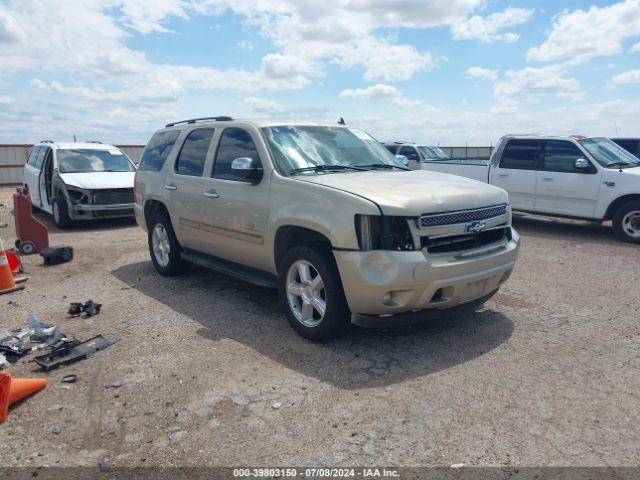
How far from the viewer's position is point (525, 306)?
218 inches

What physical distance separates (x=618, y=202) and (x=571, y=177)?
2.97 feet

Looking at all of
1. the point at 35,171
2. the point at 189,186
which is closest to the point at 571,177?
the point at 189,186

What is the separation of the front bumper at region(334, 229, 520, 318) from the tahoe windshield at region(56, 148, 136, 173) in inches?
387

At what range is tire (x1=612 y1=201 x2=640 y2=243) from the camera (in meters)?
9.14

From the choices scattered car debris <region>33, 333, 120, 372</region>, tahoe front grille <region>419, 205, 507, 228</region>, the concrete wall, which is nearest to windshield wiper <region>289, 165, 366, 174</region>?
tahoe front grille <region>419, 205, 507, 228</region>

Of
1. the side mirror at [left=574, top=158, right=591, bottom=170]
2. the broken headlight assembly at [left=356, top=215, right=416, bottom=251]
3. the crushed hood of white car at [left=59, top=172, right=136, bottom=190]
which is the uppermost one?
the side mirror at [left=574, top=158, right=591, bottom=170]

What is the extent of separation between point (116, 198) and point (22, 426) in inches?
342

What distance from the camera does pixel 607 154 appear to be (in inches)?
392

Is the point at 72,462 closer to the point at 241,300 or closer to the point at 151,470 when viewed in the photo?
the point at 151,470

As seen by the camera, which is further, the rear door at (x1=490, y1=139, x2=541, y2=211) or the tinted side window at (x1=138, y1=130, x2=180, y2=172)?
the rear door at (x1=490, y1=139, x2=541, y2=211)

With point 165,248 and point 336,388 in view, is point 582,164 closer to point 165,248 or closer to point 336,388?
point 165,248

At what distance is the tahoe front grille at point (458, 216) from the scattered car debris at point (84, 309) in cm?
358

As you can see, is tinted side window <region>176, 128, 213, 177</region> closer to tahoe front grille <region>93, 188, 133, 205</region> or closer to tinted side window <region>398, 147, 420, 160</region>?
tahoe front grille <region>93, 188, 133, 205</region>

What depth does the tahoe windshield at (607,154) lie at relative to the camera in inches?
382
